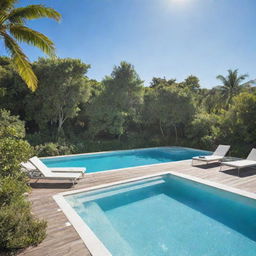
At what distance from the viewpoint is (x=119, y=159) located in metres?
12.1

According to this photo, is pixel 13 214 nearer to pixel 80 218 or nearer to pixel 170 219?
pixel 80 218

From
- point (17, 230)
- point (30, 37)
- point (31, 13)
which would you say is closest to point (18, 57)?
point (30, 37)

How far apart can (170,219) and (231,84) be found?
2143 cm

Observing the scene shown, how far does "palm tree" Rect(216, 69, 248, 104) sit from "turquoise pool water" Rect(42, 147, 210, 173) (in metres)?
11.0

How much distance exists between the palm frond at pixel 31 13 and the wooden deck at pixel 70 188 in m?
5.43

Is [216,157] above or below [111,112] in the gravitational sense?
below

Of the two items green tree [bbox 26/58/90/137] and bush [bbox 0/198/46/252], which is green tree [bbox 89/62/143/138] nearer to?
green tree [bbox 26/58/90/137]

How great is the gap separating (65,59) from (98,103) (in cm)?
454

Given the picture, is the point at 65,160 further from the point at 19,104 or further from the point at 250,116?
the point at 250,116

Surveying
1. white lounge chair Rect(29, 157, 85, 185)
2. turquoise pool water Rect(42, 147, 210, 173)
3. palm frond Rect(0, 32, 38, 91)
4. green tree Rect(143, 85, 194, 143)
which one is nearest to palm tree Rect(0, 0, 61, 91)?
palm frond Rect(0, 32, 38, 91)

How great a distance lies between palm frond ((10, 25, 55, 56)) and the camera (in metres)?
5.14

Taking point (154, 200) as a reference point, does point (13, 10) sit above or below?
above

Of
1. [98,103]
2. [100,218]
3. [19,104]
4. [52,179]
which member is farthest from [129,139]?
[100,218]

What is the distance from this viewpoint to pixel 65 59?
13.4m
